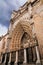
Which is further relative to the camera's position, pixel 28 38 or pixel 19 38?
pixel 19 38

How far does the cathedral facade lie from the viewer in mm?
8391

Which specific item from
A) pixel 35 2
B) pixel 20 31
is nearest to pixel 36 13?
pixel 35 2

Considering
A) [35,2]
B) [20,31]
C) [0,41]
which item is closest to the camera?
[35,2]

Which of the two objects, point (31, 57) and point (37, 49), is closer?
point (37, 49)

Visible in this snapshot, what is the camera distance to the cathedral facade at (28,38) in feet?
27.5

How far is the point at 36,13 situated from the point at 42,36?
2.66 metres

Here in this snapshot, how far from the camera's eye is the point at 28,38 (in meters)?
11.4

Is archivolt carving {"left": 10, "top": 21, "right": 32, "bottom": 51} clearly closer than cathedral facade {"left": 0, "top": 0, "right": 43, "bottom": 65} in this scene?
No

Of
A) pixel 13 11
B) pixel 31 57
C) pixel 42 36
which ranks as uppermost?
pixel 13 11

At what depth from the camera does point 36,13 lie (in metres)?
10.0

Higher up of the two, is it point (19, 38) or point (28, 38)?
point (19, 38)

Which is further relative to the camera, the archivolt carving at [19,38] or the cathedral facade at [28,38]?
the archivolt carving at [19,38]

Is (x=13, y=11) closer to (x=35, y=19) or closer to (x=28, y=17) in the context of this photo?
(x=28, y=17)

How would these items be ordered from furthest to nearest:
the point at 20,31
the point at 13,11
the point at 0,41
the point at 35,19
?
the point at 0,41 → the point at 13,11 → the point at 20,31 → the point at 35,19
